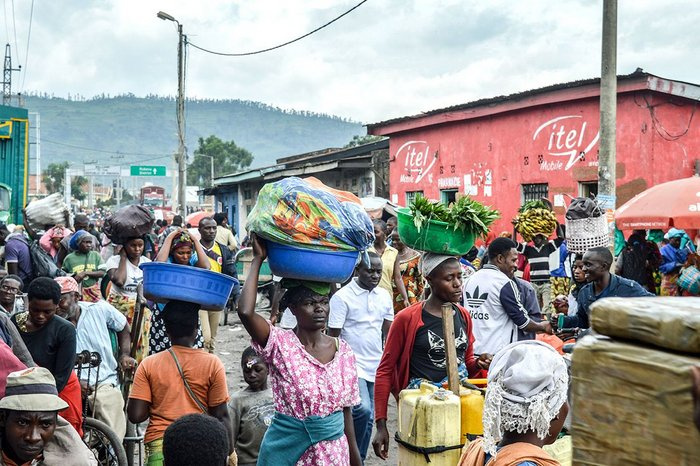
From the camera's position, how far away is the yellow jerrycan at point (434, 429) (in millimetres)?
4531

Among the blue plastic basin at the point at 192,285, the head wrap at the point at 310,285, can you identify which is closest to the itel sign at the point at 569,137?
the blue plastic basin at the point at 192,285

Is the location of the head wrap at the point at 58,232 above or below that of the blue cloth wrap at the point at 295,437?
above

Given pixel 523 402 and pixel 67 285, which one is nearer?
pixel 523 402

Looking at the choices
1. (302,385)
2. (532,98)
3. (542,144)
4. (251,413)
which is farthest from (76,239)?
(532,98)

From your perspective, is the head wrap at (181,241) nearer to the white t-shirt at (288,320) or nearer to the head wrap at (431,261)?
the white t-shirt at (288,320)

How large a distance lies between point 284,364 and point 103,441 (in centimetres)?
264

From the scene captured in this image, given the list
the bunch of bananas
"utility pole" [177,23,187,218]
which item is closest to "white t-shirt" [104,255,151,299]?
the bunch of bananas

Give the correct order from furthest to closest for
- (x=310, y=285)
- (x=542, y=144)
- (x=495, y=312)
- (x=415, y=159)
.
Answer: (x=415, y=159) < (x=542, y=144) < (x=495, y=312) < (x=310, y=285)

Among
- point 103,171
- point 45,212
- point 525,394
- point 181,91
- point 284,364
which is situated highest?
point 103,171

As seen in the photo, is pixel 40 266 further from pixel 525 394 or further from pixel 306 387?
pixel 525 394

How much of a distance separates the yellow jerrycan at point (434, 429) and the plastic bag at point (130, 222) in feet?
13.2

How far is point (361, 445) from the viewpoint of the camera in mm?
6355

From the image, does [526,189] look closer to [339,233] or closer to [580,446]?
[339,233]

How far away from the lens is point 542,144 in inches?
722
